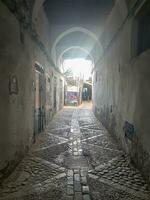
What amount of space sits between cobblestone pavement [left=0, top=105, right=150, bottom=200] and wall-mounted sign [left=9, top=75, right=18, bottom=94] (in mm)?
1578

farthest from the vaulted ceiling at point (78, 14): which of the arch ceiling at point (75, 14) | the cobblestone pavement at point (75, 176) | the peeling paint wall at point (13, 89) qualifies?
the cobblestone pavement at point (75, 176)

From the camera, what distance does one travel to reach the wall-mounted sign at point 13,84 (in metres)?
3.90

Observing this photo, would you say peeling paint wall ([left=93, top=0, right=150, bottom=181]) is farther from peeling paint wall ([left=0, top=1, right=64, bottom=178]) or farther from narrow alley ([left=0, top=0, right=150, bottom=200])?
peeling paint wall ([left=0, top=1, right=64, bottom=178])

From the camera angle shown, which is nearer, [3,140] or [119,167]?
[3,140]

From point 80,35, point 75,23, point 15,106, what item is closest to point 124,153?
point 15,106

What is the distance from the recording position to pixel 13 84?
4.07 metres

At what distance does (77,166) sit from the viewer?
14.5 ft

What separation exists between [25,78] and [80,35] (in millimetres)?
7873

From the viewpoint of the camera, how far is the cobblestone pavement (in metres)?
3.20

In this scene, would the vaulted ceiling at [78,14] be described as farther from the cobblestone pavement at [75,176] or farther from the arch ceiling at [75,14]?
the cobblestone pavement at [75,176]

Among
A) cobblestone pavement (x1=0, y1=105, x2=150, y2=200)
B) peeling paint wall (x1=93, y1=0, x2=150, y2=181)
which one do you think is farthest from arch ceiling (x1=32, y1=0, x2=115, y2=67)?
cobblestone pavement (x1=0, y1=105, x2=150, y2=200)

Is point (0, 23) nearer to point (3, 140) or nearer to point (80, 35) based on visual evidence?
point (3, 140)

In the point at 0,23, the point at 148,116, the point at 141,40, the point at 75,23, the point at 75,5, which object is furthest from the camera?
the point at 75,23

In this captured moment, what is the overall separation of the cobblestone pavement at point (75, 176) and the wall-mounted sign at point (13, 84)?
5.18 ft
